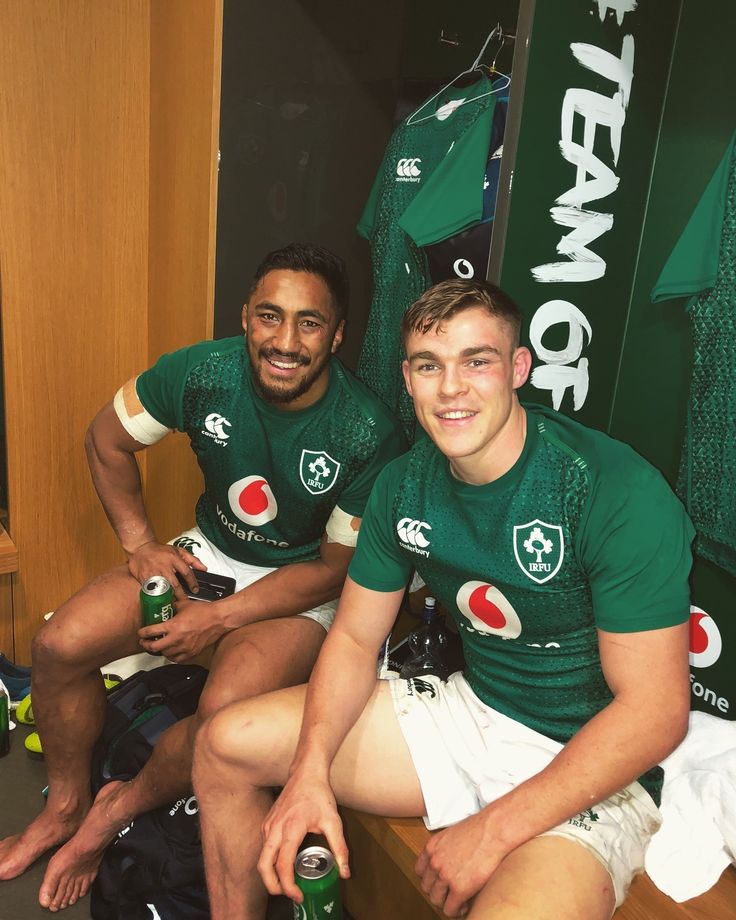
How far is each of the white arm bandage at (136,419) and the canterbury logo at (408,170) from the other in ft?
2.72

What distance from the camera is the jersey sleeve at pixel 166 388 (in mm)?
1979

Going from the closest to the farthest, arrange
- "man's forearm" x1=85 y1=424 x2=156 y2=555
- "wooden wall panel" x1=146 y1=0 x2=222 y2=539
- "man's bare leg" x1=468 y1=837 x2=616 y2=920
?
"man's bare leg" x1=468 y1=837 x2=616 y2=920 < "man's forearm" x1=85 y1=424 x2=156 y2=555 < "wooden wall panel" x1=146 y1=0 x2=222 y2=539

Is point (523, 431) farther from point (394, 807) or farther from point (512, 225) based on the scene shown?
point (394, 807)

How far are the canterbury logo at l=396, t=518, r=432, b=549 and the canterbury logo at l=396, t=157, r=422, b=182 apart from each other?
38.2 inches

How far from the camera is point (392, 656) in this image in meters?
2.07

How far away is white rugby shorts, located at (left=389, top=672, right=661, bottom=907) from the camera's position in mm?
1332

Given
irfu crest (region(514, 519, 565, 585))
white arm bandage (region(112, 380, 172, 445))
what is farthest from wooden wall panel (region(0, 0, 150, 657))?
irfu crest (region(514, 519, 565, 585))

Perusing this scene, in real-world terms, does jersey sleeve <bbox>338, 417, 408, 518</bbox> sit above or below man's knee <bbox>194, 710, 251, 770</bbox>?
above

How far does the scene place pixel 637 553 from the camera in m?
1.27

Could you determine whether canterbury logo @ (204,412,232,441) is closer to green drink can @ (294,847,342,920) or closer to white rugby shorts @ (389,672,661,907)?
white rugby shorts @ (389,672,661,907)

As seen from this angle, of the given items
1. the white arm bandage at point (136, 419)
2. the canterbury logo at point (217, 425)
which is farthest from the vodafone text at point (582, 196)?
the white arm bandage at point (136, 419)

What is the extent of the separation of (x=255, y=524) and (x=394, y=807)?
752 millimetres

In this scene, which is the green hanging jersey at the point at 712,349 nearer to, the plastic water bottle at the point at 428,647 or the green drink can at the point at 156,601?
the plastic water bottle at the point at 428,647

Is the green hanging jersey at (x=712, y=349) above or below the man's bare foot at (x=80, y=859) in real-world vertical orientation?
above
